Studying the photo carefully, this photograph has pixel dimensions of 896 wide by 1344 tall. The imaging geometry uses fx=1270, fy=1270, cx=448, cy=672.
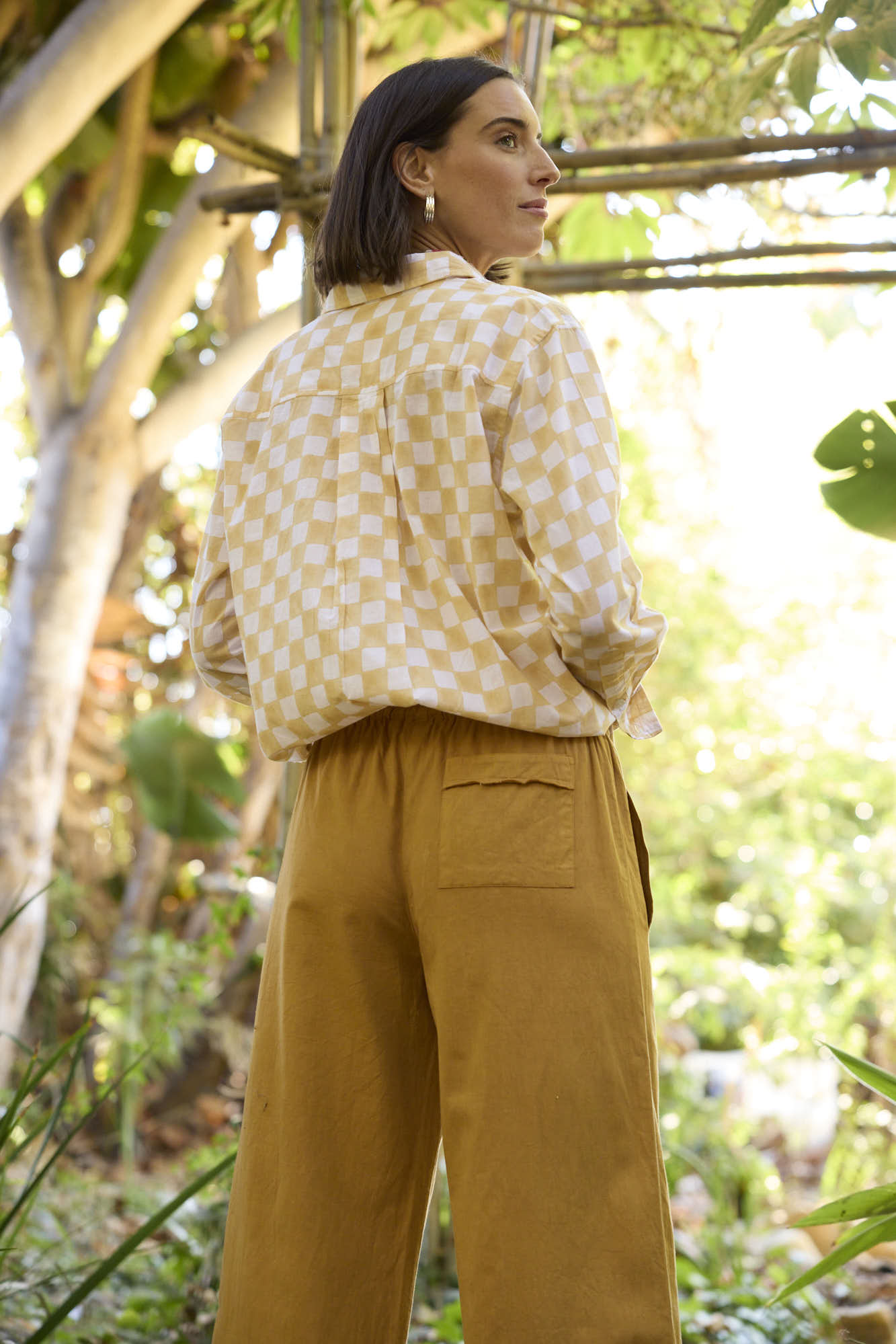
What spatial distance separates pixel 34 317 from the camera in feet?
11.5

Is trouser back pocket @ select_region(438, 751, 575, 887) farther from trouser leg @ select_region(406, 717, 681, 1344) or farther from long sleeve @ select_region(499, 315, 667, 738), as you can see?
long sleeve @ select_region(499, 315, 667, 738)

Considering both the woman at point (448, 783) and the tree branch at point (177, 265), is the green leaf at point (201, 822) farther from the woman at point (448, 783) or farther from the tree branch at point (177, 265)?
the woman at point (448, 783)

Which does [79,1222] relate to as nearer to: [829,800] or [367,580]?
[367,580]

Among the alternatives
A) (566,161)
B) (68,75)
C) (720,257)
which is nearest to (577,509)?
(566,161)

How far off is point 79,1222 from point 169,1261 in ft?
2.07

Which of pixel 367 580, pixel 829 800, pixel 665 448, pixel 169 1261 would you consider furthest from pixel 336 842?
pixel 665 448

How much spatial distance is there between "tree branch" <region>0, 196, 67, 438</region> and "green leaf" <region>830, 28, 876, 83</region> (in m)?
2.41

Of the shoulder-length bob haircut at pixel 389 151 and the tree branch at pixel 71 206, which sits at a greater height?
the tree branch at pixel 71 206

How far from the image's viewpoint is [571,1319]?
103 centimetres

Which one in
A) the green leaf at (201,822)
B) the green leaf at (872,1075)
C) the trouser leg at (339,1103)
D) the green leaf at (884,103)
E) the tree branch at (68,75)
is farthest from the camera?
the green leaf at (201,822)

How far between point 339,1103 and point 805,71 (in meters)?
1.45

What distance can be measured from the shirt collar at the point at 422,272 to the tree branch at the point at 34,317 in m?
2.43

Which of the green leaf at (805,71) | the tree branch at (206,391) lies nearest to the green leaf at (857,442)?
the green leaf at (805,71)

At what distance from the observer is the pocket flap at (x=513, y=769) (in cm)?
111
